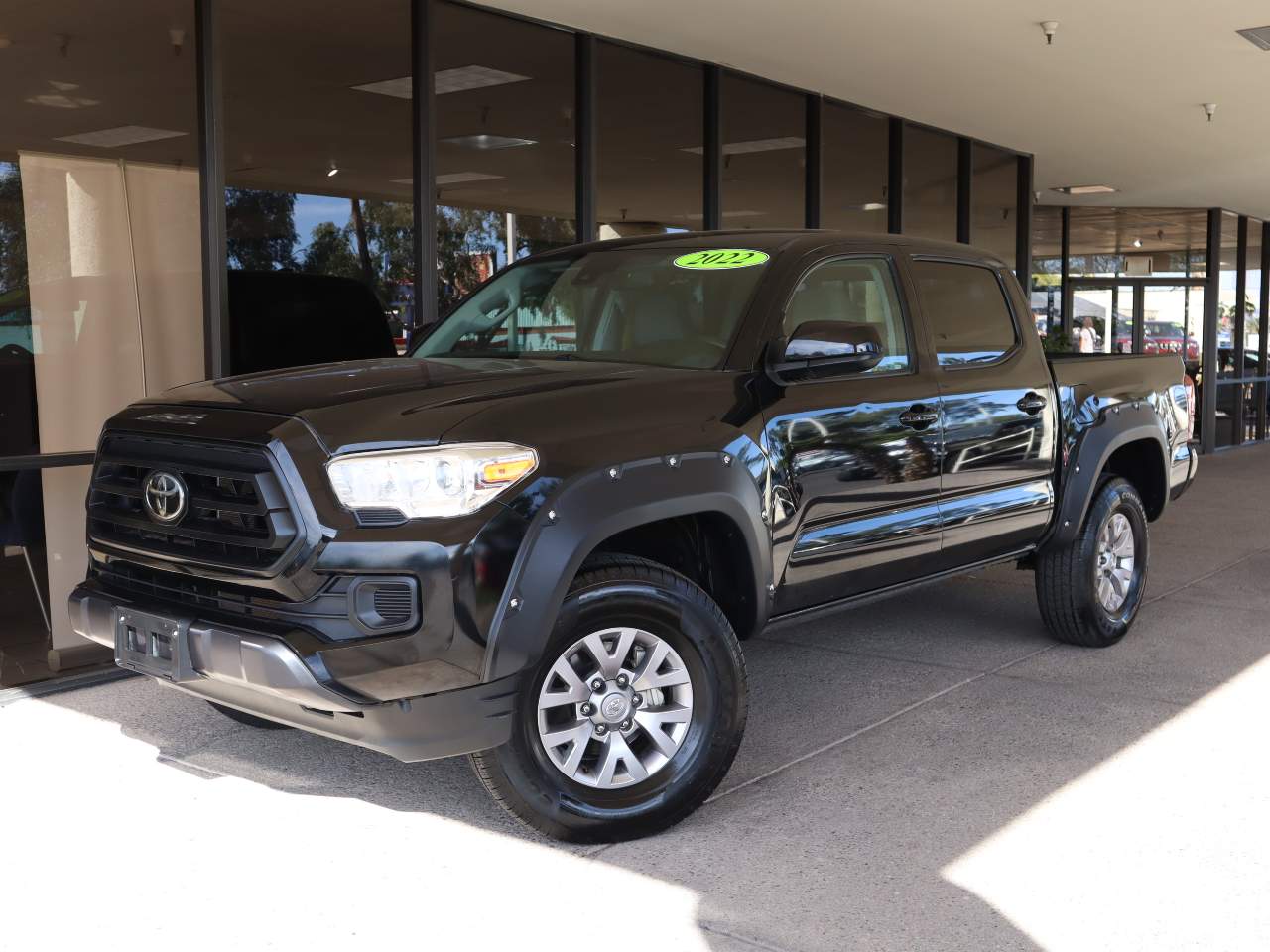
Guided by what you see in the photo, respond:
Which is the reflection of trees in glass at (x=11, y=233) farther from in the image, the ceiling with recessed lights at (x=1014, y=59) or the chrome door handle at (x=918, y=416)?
the chrome door handle at (x=918, y=416)

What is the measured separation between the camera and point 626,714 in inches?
148

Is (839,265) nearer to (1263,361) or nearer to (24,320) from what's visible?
(24,320)

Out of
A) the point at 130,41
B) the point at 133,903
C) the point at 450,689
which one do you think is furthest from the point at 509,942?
the point at 130,41

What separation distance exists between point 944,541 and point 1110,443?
1.42 metres

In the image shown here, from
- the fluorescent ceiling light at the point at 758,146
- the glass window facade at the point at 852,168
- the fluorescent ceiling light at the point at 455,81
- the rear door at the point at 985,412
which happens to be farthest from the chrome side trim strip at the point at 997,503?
the glass window facade at the point at 852,168

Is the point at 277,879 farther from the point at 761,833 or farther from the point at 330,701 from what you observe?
the point at 761,833

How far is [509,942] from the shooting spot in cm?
318

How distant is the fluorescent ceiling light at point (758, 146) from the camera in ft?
32.2

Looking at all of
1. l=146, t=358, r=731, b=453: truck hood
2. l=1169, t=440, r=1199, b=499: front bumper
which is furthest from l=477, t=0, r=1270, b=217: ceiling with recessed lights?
l=146, t=358, r=731, b=453: truck hood

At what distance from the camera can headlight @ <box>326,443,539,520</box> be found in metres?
3.36

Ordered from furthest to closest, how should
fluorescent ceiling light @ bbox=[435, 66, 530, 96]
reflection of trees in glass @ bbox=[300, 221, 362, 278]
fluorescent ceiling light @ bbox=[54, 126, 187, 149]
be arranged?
fluorescent ceiling light @ bbox=[435, 66, 530, 96], reflection of trees in glass @ bbox=[300, 221, 362, 278], fluorescent ceiling light @ bbox=[54, 126, 187, 149]

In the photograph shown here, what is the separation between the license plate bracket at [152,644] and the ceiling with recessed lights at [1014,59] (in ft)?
17.5

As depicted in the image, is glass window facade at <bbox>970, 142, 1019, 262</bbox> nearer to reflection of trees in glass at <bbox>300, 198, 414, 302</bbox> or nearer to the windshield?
reflection of trees in glass at <bbox>300, 198, 414, 302</bbox>

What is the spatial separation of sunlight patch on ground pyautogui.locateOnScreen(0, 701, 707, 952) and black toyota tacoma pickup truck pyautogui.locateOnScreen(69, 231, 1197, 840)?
0.93ft
